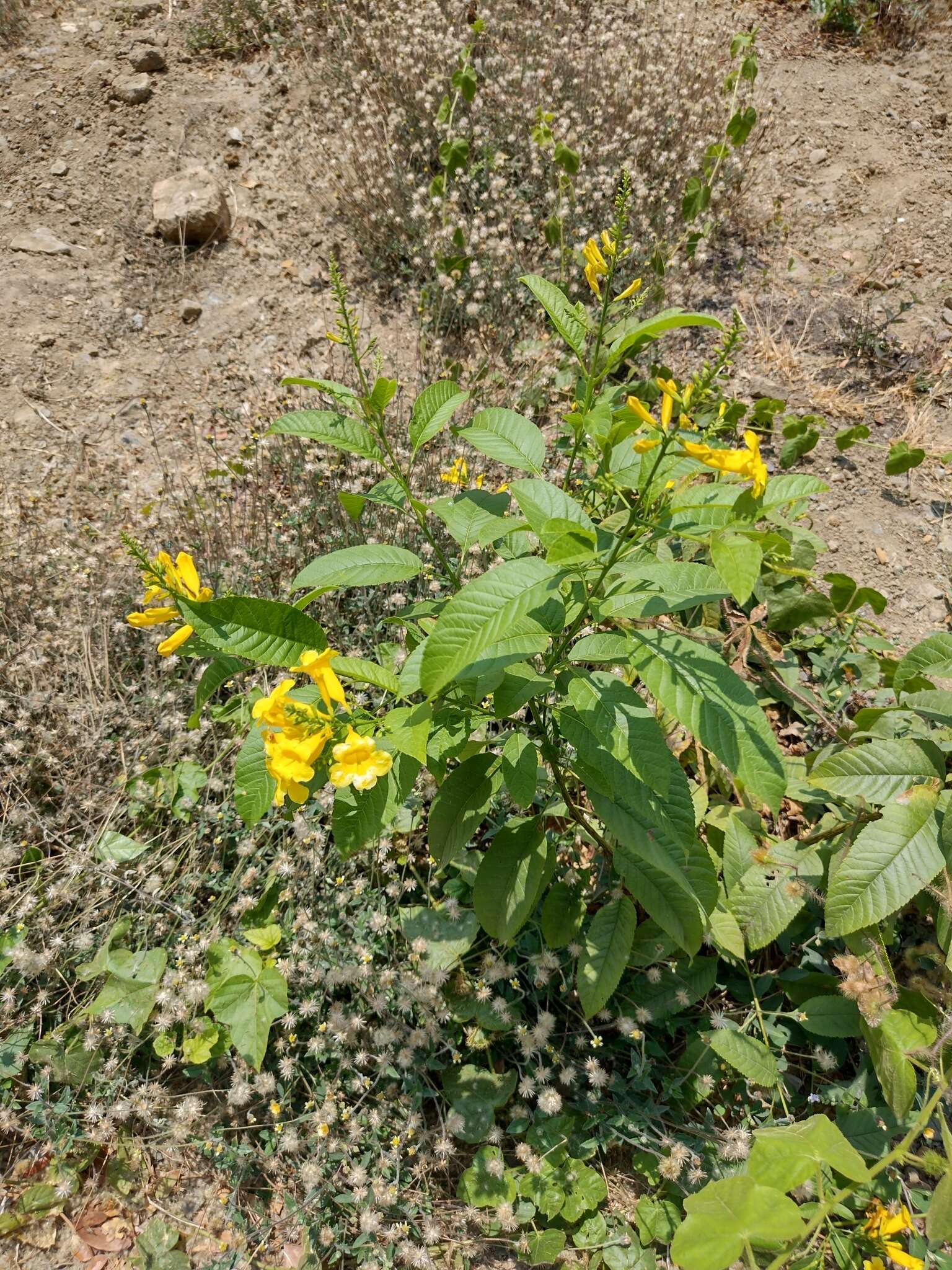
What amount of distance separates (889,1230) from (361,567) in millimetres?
1973

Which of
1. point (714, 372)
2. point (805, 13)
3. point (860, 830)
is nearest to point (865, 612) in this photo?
point (860, 830)

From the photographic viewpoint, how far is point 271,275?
4344 mm

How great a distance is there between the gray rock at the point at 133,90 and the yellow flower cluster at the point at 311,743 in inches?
219

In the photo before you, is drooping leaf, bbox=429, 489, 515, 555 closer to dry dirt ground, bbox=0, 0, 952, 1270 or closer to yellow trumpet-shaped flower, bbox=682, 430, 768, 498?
yellow trumpet-shaped flower, bbox=682, 430, 768, 498

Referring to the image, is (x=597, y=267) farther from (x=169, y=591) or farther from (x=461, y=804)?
(x=461, y=804)

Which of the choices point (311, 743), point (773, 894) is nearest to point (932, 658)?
point (773, 894)

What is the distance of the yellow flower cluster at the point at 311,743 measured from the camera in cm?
123

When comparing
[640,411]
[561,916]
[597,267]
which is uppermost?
[597,267]

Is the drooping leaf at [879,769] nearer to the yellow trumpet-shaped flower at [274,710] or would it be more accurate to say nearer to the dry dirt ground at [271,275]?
the yellow trumpet-shaped flower at [274,710]

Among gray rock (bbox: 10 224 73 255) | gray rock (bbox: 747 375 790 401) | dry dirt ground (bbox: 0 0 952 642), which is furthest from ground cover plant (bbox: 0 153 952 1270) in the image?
gray rock (bbox: 10 224 73 255)

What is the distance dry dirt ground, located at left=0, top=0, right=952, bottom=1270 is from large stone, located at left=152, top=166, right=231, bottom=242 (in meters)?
0.10

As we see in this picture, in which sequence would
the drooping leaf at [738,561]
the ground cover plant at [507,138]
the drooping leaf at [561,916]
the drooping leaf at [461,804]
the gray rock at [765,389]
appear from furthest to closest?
the ground cover plant at [507,138] < the gray rock at [765,389] < the drooping leaf at [561,916] < the drooping leaf at [461,804] < the drooping leaf at [738,561]

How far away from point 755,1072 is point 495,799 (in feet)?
3.38

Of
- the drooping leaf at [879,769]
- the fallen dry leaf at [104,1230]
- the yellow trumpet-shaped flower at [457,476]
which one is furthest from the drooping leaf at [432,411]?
the fallen dry leaf at [104,1230]
